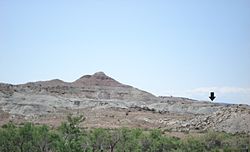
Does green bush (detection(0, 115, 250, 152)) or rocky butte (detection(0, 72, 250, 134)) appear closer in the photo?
green bush (detection(0, 115, 250, 152))

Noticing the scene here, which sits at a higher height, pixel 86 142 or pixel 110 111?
pixel 110 111

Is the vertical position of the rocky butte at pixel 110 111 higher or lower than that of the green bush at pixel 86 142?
higher

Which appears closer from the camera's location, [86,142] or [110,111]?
[86,142]

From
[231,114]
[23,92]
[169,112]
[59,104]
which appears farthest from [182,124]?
[23,92]

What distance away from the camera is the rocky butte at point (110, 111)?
73.3 meters

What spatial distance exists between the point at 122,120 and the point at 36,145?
1633 inches

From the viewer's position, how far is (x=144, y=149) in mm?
45969

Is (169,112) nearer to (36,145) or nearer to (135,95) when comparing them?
(135,95)

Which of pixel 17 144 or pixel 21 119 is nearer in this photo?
pixel 17 144

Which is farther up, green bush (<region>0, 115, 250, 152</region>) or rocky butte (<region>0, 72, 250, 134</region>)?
rocky butte (<region>0, 72, 250, 134</region>)

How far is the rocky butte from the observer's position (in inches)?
2886

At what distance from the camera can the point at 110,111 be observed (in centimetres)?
9700

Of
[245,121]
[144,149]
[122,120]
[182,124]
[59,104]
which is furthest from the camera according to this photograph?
[59,104]

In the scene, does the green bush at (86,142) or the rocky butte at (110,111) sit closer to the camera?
the green bush at (86,142)
